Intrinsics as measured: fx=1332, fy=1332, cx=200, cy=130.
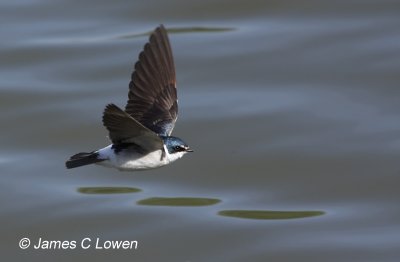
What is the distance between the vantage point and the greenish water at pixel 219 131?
7367 mm

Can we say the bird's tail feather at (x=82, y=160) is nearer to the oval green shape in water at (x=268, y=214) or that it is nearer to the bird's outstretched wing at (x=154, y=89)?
the bird's outstretched wing at (x=154, y=89)

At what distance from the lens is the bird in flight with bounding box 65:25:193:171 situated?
5.84 metres

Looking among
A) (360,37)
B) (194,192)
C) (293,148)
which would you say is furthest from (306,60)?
(194,192)

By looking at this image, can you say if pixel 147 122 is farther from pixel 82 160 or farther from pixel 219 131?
pixel 219 131

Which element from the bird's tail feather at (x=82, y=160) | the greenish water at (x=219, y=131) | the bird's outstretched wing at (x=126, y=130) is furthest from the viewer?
the greenish water at (x=219, y=131)

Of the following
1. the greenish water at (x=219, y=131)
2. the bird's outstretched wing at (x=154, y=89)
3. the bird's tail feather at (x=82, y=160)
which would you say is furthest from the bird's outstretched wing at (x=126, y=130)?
the greenish water at (x=219, y=131)

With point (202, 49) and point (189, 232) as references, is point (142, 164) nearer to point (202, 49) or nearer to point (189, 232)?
point (189, 232)

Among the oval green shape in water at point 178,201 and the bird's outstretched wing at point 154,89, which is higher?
the bird's outstretched wing at point 154,89

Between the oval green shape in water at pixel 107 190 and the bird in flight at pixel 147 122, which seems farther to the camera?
the oval green shape in water at pixel 107 190

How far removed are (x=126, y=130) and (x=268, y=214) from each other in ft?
6.60

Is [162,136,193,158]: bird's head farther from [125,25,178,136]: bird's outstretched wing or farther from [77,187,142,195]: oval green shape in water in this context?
[77,187,142,195]: oval green shape in water

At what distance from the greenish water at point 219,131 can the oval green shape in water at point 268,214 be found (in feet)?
0.04

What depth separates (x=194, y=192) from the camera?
7.85 m

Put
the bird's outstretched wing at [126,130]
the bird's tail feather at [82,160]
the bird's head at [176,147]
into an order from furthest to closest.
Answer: the bird's head at [176,147] < the bird's tail feather at [82,160] < the bird's outstretched wing at [126,130]
